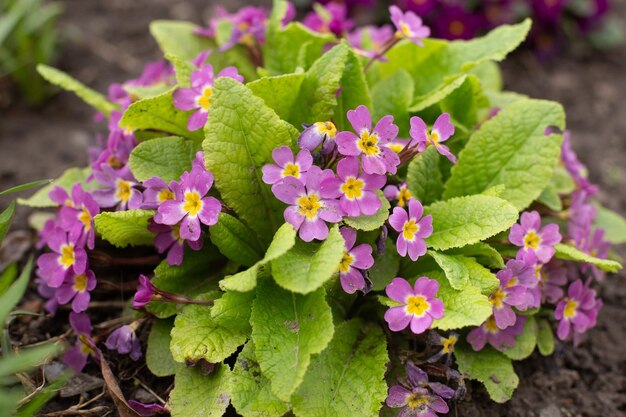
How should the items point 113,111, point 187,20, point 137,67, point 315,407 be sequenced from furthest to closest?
point 187,20
point 137,67
point 113,111
point 315,407

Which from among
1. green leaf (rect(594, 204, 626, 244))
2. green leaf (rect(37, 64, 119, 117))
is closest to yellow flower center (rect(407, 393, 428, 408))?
green leaf (rect(594, 204, 626, 244))

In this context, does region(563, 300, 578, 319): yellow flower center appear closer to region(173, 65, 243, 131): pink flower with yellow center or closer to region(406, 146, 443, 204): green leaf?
region(406, 146, 443, 204): green leaf

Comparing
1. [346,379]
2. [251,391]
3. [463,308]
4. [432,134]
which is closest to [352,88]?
[432,134]

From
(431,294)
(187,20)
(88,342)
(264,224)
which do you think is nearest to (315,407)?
(431,294)

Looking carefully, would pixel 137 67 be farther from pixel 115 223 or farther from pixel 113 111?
pixel 115 223

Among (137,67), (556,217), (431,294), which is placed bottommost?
(137,67)

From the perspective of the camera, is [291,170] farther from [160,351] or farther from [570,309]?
[570,309]

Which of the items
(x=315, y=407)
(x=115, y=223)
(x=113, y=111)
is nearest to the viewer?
(x=315, y=407)
